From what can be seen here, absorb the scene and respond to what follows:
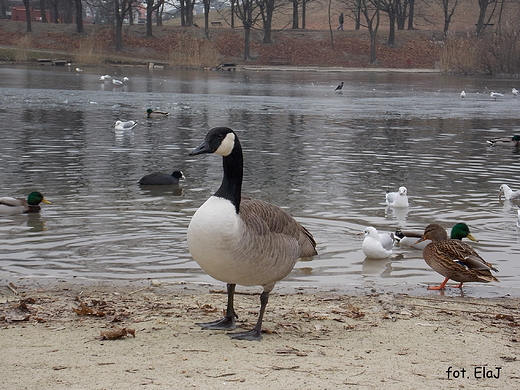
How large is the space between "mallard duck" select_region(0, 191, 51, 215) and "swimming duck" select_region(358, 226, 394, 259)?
16.4ft

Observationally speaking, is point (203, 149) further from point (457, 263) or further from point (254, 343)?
point (457, 263)

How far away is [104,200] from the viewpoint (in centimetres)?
1180

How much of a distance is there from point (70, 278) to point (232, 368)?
137 inches

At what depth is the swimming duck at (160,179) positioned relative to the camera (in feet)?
42.7

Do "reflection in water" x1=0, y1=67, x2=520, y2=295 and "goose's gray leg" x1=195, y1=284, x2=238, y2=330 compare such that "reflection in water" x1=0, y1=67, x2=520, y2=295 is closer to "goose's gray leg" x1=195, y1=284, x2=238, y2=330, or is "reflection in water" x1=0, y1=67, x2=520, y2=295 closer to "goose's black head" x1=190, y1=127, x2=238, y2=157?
"goose's gray leg" x1=195, y1=284, x2=238, y2=330

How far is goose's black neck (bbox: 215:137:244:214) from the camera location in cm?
523

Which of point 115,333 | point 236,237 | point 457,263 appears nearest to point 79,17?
point 457,263

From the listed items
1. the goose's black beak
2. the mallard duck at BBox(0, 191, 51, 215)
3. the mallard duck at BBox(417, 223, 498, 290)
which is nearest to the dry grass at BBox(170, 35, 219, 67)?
the mallard duck at BBox(0, 191, 51, 215)

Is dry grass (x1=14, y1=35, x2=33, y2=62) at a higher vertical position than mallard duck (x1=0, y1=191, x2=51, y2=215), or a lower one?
higher

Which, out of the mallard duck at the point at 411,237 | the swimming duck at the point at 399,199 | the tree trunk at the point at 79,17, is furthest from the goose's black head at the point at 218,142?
the tree trunk at the point at 79,17

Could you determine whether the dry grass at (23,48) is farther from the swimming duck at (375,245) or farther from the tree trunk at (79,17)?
the swimming duck at (375,245)

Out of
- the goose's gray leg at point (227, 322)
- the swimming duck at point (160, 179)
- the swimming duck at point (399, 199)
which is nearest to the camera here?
the goose's gray leg at point (227, 322)

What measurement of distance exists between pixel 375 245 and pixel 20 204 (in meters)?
5.31

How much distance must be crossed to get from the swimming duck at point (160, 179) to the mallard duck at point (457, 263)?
20.0 feet
